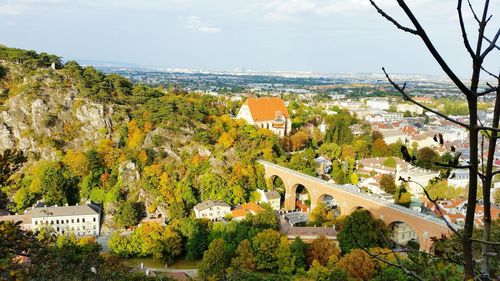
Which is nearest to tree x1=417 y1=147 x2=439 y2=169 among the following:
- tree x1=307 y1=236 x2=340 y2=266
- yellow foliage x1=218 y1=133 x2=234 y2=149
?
tree x1=307 y1=236 x2=340 y2=266

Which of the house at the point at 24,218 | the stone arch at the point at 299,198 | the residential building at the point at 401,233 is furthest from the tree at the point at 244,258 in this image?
the house at the point at 24,218

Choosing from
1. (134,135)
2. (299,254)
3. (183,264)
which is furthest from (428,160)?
(134,135)

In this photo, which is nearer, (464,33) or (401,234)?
(464,33)

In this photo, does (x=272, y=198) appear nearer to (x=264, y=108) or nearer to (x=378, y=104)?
(x=264, y=108)

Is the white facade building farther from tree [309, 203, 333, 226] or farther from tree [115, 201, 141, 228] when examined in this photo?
tree [115, 201, 141, 228]

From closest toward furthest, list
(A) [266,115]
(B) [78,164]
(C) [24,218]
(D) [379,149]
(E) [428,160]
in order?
(E) [428,160] → (C) [24,218] → (B) [78,164] → (D) [379,149] → (A) [266,115]
